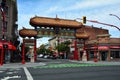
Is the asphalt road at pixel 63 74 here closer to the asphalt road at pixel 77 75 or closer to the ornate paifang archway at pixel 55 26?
the asphalt road at pixel 77 75

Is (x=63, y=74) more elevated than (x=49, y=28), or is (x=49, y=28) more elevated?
Answer: (x=49, y=28)

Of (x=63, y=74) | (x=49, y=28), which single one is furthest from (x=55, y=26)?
(x=63, y=74)

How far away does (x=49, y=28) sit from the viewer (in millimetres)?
61344

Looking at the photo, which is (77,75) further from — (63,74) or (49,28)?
(49,28)

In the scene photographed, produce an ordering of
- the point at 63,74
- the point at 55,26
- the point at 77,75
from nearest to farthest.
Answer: the point at 77,75, the point at 63,74, the point at 55,26

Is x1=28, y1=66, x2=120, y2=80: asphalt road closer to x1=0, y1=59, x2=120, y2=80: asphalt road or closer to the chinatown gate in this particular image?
x1=0, y1=59, x2=120, y2=80: asphalt road

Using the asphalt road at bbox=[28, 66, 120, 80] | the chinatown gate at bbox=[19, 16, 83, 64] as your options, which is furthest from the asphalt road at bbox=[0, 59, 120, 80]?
the chinatown gate at bbox=[19, 16, 83, 64]

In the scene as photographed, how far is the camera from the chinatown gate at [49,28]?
2302 inches

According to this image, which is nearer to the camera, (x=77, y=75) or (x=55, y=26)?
(x=77, y=75)

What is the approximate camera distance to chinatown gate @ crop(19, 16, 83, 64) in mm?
58469

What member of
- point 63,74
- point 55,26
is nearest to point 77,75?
point 63,74

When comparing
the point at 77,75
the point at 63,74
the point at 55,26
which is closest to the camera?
the point at 77,75

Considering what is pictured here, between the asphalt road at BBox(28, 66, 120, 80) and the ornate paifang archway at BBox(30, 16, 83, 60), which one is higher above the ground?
the ornate paifang archway at BBox(30, 16, 83, 60)

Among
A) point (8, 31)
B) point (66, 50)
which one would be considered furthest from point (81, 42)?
point (66, 50)
